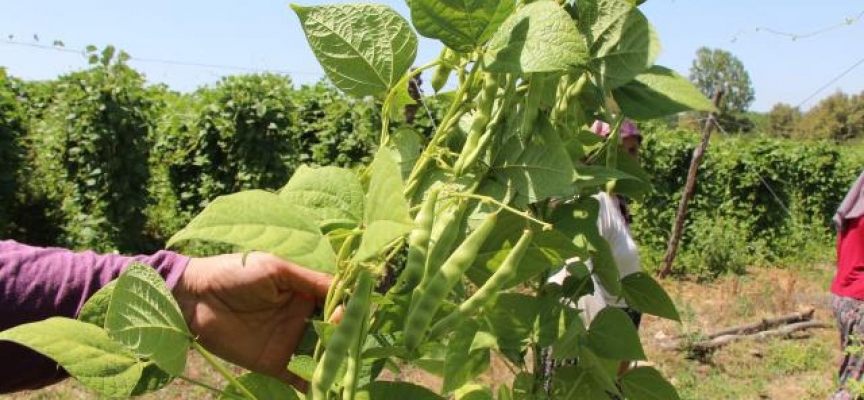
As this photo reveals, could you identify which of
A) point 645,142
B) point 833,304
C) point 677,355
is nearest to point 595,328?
point 833,304

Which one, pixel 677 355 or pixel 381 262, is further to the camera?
pixel 677 355

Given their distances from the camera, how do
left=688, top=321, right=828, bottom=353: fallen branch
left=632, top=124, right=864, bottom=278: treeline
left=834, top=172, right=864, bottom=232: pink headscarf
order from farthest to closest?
left=632, top=124, right=864, bottom=278: treeline → left=688, top=321, right=828, bottom=353: fallen branch → left=834, top=172, right=864, bottom=232: pink headscarf

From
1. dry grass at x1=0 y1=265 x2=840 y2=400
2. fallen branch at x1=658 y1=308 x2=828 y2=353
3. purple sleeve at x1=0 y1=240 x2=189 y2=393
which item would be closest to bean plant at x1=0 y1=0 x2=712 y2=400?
purple sleeve at x1=0 y1=240 x2=189 y2=393

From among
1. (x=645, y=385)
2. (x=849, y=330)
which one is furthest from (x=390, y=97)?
(x=849, y=330)

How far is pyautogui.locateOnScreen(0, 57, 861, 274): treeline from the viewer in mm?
6004

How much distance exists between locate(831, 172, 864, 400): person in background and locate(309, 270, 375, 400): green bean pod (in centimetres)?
293

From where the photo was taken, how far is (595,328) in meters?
0.70

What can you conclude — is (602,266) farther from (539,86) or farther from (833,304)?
(833,304)

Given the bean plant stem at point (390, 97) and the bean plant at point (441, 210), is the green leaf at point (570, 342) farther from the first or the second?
the bean plant stem at point (390, 97)

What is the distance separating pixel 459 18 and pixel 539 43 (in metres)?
0.07

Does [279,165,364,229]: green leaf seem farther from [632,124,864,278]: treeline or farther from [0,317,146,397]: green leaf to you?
[632,124,864,278]: treeline

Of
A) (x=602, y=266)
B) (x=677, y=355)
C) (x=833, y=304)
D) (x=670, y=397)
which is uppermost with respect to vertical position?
(x=602, y=266)

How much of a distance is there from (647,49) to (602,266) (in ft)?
0.80

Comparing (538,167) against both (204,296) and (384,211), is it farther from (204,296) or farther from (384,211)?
(204,296)
